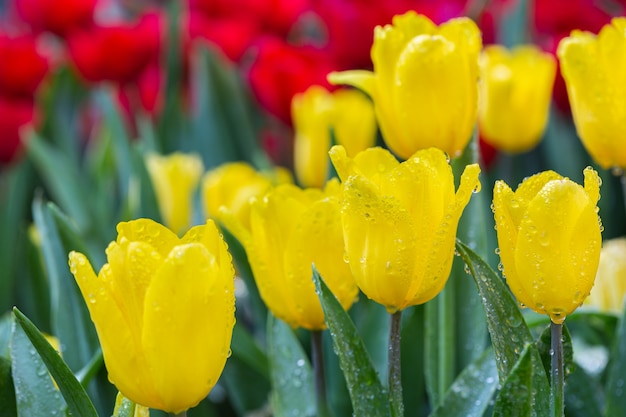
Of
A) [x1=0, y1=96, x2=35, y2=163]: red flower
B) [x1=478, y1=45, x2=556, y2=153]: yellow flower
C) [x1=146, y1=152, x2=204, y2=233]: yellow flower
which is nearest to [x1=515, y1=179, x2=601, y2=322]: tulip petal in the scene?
[x1=478, y1=45, x2=556, y2=153]: yellow flower

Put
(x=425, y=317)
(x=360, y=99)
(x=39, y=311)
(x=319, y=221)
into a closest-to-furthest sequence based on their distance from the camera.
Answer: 1. (x=319, y=221)
2. (x=425, y=317)
3. (x=39, y=311)
4. (x=360, y=99)

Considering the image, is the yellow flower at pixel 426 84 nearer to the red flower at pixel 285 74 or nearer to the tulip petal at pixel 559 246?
the tulip petal at pixel 559 246

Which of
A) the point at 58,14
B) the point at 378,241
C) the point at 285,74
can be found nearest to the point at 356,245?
the point at 378,241

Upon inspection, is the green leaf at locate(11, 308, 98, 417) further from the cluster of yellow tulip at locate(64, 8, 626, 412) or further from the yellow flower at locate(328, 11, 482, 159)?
the yellow flower at locate(328, 11, 482, 159)

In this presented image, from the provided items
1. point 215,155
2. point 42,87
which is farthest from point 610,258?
point 42,87

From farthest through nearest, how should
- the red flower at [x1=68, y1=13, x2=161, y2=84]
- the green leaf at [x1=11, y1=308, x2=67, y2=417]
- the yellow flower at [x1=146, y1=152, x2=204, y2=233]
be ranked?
the red flower at [x1=68, y1=13, x2=161, y2=84], the yellow flower at [x1=146, y1=152, x2=204, y2=233], the green leaf at [x1=11, y1=308, x2=67, y2=417]

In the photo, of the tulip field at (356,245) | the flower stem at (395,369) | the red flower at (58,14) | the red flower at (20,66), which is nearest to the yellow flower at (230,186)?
the tulip field at (356,245)

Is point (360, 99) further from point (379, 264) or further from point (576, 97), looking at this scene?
point (379, 264)
